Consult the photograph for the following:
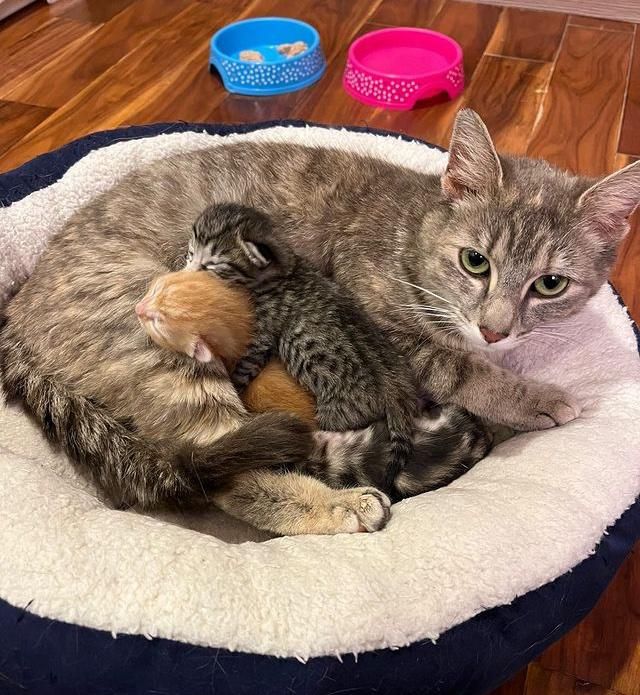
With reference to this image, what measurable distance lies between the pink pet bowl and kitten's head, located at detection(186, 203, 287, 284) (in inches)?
60.8

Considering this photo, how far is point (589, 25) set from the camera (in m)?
3.49

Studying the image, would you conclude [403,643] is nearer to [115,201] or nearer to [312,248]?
[312,248]

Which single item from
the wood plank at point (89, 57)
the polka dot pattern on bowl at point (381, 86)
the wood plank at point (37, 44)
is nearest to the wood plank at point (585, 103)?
the polka dot pattern on bowl at point (381, 86)

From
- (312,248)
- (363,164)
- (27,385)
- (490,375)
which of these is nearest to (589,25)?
(363,164)

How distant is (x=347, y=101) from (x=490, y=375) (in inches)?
74.9

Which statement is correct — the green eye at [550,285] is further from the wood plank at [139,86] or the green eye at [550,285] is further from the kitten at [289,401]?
the wood plank at [139,86]

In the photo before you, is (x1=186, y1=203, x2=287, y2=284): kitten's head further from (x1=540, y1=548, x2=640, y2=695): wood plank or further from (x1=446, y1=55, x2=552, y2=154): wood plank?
(x1=446, y1=55, x2=552, y2=154): wood plank

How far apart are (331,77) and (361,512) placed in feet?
7.83

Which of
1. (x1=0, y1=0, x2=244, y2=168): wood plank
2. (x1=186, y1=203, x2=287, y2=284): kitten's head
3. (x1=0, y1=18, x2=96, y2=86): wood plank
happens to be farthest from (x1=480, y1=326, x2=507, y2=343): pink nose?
(x1=0, y1=18, x2=96, y2=86): wood plank

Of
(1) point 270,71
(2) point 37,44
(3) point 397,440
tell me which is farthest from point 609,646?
(2) point 37,44

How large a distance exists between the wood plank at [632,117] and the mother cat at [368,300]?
4.47 feet

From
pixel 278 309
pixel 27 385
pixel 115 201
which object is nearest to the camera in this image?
pixel 27 385

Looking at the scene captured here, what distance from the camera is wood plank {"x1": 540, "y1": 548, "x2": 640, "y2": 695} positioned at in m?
1.41

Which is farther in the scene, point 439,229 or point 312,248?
point 312,248
